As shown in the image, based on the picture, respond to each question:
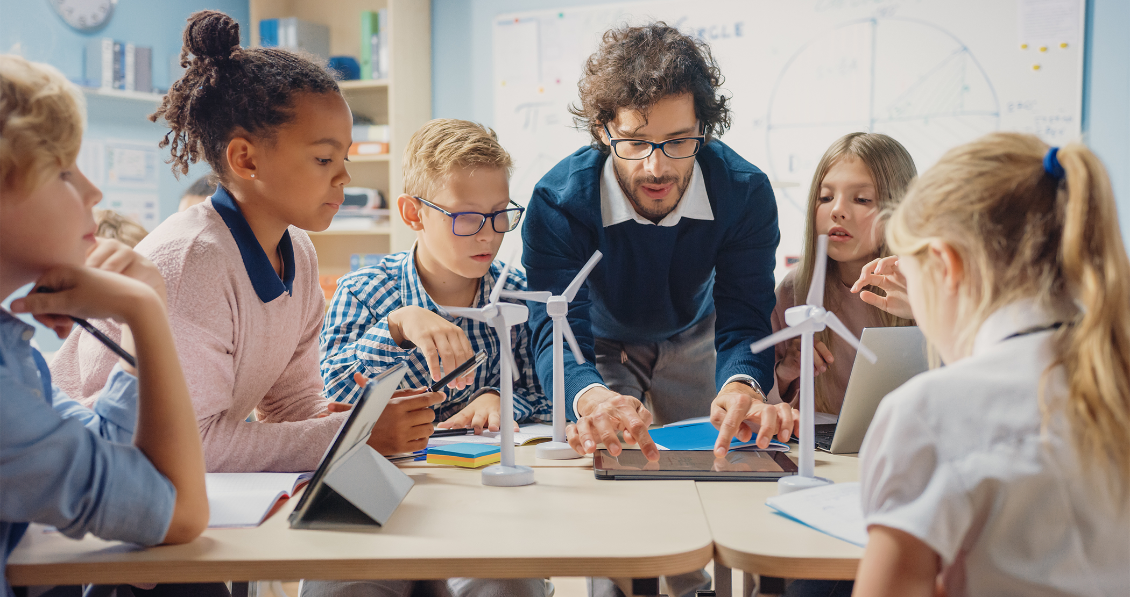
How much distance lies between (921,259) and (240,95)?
1.08m

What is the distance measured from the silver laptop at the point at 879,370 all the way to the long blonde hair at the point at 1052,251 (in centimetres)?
41

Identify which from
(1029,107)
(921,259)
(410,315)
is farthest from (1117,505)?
(1029,107)

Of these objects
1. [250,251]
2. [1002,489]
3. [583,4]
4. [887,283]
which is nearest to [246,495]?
[250,251]

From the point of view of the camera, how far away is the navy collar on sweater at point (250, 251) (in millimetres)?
1285

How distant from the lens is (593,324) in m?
1.97

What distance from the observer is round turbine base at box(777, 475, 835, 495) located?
1072 millimetres

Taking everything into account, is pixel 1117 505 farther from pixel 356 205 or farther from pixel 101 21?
pixel 101 21

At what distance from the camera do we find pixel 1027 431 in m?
0.71

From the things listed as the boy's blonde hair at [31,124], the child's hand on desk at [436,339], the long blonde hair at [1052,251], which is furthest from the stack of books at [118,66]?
the long blonde hair at [1052,251]

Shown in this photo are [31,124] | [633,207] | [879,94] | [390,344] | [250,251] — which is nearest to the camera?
[31,124]

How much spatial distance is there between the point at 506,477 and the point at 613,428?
18cm

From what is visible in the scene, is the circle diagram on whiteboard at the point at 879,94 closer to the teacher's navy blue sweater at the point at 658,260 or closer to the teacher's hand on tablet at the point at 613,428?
the teacher's navy blue sweater at the point at 658,260

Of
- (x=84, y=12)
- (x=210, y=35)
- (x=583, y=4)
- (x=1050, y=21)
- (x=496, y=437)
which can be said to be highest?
(x=583, y=4)

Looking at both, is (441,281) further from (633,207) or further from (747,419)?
(747,419)
